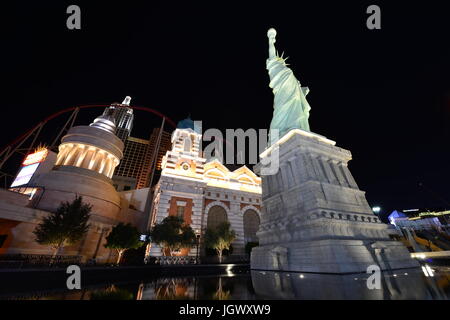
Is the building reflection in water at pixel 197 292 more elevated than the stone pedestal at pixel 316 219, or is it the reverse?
the stone pedestal at pixel 316 219

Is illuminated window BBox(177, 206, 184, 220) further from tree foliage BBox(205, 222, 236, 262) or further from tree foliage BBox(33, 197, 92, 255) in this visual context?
tree foliage BBox(33, 197, 92, 255)

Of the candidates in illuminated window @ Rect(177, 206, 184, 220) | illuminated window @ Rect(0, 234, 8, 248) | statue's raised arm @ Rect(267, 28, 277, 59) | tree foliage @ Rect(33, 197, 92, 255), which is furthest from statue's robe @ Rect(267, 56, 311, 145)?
illuminated window @ Rect(0, 234, 8, 248)

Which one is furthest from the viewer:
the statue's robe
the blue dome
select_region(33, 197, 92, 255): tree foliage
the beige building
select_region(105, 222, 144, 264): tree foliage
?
the blue dome

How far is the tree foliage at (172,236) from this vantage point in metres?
20.7

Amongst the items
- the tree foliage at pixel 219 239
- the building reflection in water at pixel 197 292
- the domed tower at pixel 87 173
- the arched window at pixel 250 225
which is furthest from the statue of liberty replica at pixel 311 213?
the domed tower at pixel 87 173

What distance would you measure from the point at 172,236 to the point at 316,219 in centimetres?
1478

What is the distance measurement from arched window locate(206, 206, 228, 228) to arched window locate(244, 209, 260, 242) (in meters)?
3.49

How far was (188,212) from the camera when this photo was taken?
26.3 meters

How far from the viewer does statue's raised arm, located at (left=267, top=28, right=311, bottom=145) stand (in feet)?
64.1

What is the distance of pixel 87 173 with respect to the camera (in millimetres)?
27781

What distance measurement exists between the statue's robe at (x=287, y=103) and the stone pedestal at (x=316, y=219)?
2.17 metres

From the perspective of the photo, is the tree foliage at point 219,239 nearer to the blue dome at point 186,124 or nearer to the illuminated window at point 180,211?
the illuminated window at point 180,211
